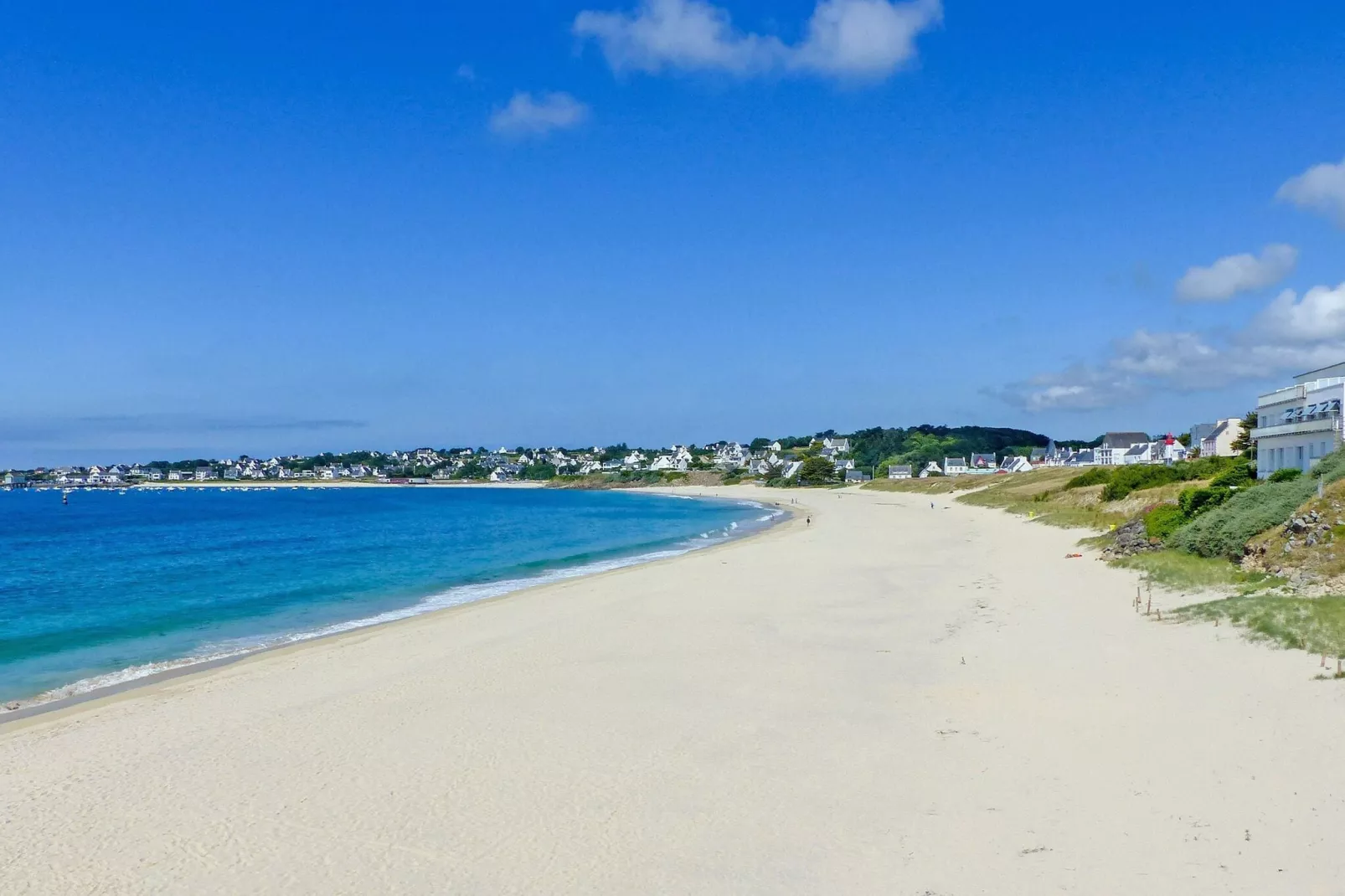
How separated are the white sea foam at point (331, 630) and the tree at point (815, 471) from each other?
299 ft

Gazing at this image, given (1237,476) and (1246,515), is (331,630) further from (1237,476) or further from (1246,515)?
(1237,476)

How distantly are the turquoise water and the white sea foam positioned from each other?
0.26ft

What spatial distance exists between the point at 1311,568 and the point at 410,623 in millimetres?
18737

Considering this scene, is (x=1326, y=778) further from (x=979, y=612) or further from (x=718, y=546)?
(x=718, y=546)

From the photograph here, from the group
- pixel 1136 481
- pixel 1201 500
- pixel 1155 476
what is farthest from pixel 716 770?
pixel 1155 476

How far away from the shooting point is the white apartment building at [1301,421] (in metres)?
28.0

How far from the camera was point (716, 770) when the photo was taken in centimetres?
939

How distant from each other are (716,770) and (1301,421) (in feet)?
98.3

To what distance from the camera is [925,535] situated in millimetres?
40812

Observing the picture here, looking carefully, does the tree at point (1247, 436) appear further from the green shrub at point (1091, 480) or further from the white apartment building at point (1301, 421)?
→ the white apartment building at point (1301, 421)

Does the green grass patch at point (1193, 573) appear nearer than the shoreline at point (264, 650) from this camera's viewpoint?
No

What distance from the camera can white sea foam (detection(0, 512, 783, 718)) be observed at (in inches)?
605

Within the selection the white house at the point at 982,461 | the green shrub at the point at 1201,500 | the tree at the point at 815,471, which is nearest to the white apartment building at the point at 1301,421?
the green shrub at the point at 1201,500

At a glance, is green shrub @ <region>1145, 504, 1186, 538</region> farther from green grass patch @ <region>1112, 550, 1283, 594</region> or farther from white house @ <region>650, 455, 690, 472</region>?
white house @ <region>650, 455, 690, 472</region>
